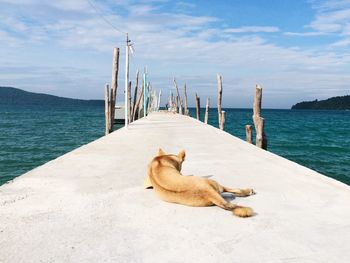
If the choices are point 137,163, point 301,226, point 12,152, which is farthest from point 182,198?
point 12,152

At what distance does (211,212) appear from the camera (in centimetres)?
446

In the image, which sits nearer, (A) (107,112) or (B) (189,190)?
(B) (189,190)

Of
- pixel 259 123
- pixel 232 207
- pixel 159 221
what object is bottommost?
pixel 159 221

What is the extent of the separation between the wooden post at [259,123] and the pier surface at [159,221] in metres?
6.22

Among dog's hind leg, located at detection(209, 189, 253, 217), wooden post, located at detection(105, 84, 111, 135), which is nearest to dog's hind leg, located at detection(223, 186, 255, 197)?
dog's hind leg, located at detection(209, 189, 253, 217)

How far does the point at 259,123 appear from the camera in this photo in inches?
534

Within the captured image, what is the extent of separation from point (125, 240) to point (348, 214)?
8.67 ft

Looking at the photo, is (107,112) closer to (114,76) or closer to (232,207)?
(114,76)

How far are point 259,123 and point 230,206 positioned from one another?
9535mm

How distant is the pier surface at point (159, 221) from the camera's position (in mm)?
3357

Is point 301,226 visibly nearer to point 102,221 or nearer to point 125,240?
point 125,240

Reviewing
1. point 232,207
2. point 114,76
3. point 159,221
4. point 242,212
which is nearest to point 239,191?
point 232,207

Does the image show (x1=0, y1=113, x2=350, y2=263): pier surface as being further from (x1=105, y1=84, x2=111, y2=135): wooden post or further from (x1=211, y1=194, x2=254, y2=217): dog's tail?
(x1=105, y1=84, x2=111, y2=135): wooden post

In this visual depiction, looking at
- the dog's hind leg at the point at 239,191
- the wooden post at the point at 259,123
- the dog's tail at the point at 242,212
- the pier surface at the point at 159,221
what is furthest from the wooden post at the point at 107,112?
the dog's tail at the point at 242,212
